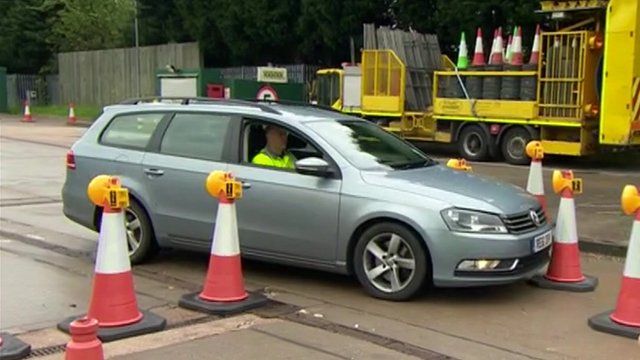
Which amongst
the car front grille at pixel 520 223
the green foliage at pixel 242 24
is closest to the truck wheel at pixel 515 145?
the green foliage at pixel 242 24

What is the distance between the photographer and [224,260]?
19.2ft

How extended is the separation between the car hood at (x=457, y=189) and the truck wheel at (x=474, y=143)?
11.3 m

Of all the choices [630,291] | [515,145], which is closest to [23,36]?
[515,145]

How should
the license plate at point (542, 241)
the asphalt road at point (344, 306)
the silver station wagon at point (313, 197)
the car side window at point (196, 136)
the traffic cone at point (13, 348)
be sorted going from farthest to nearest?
the car side window at point (196, 136) < the license plate at point (542, 241) < the silver station wagon at point (313, 197) < the asphalt road at point (344, 306) < the traffic cone at point (13, 348)

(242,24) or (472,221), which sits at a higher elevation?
(242,24)

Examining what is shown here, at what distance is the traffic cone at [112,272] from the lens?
5.21 meters

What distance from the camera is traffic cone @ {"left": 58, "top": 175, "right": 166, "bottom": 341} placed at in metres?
5.21

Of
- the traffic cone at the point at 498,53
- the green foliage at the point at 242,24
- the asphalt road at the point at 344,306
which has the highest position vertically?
the green foliage at the point at 242,24

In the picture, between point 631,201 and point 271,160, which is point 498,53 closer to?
point 271,160

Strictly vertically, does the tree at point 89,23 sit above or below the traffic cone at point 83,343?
above

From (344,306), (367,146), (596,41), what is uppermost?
(596,41)

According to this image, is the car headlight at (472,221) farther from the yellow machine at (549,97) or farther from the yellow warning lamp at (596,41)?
the yellow warning lamp at (596,41)

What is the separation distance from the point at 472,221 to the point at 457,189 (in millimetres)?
365

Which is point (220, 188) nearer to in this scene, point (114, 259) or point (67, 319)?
point (114, 259)
